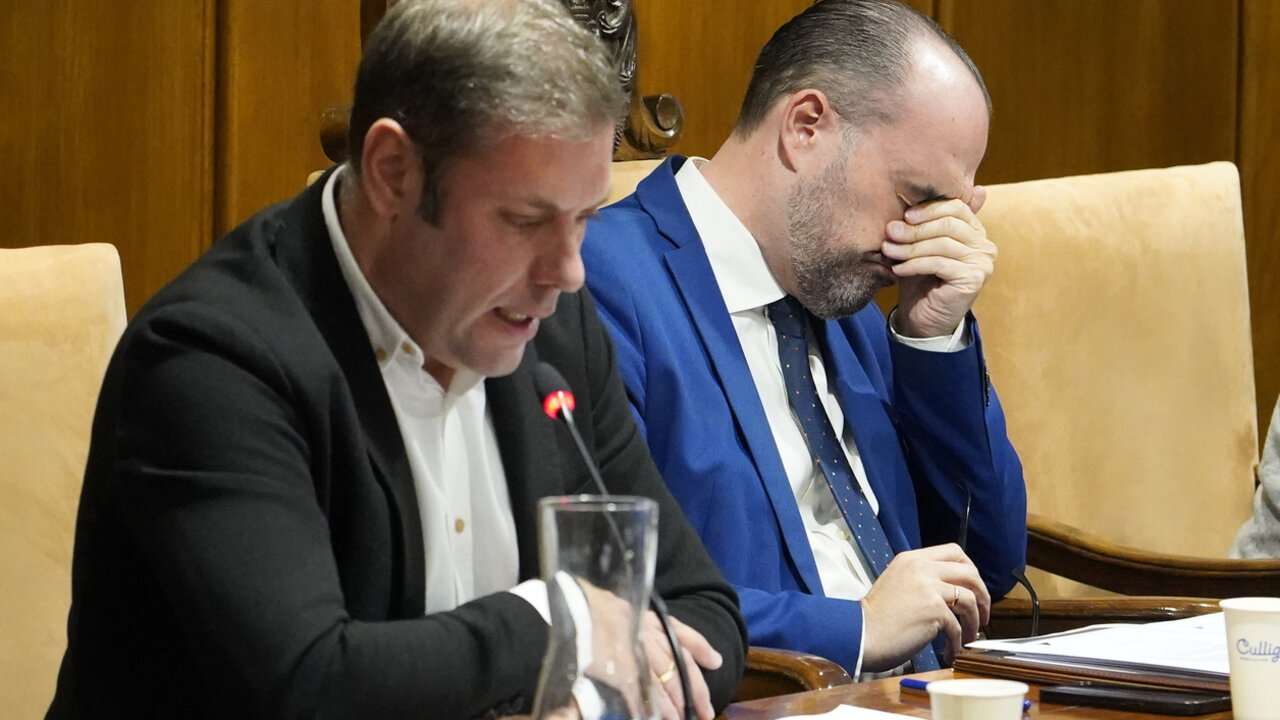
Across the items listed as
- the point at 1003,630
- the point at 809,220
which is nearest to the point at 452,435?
the point at 809,220

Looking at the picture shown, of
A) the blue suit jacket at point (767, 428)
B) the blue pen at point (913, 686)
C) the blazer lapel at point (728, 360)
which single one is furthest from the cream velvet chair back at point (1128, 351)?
the blue pen at point (913, 686)

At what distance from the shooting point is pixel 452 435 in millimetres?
1296

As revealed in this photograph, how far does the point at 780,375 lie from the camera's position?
195 centimetres

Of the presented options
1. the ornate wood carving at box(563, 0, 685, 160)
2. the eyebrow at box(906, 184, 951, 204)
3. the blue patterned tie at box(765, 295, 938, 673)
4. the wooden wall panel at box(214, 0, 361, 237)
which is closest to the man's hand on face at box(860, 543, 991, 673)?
the blue patterned tie at box(765, 295, 938, 673)

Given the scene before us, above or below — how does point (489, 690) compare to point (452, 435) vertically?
below

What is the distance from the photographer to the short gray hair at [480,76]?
1.15 meters

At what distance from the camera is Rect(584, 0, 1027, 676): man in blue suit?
1.81m

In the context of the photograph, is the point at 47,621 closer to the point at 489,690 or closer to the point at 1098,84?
the point at 489,690

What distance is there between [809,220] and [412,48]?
891 mm

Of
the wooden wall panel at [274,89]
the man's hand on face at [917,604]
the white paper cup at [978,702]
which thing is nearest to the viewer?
the white paper cup at [978,702]

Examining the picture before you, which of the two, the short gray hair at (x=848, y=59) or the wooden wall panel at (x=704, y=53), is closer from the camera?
the short gray hair at (x=848, y=59)

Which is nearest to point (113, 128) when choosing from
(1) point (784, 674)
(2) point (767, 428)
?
(2) point (767, 428)

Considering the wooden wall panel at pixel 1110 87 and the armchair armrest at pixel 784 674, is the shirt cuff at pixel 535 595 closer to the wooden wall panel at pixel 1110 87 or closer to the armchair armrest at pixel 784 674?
the armchair armrest at pixel 784 674

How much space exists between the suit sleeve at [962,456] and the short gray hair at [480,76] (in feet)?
2.96
